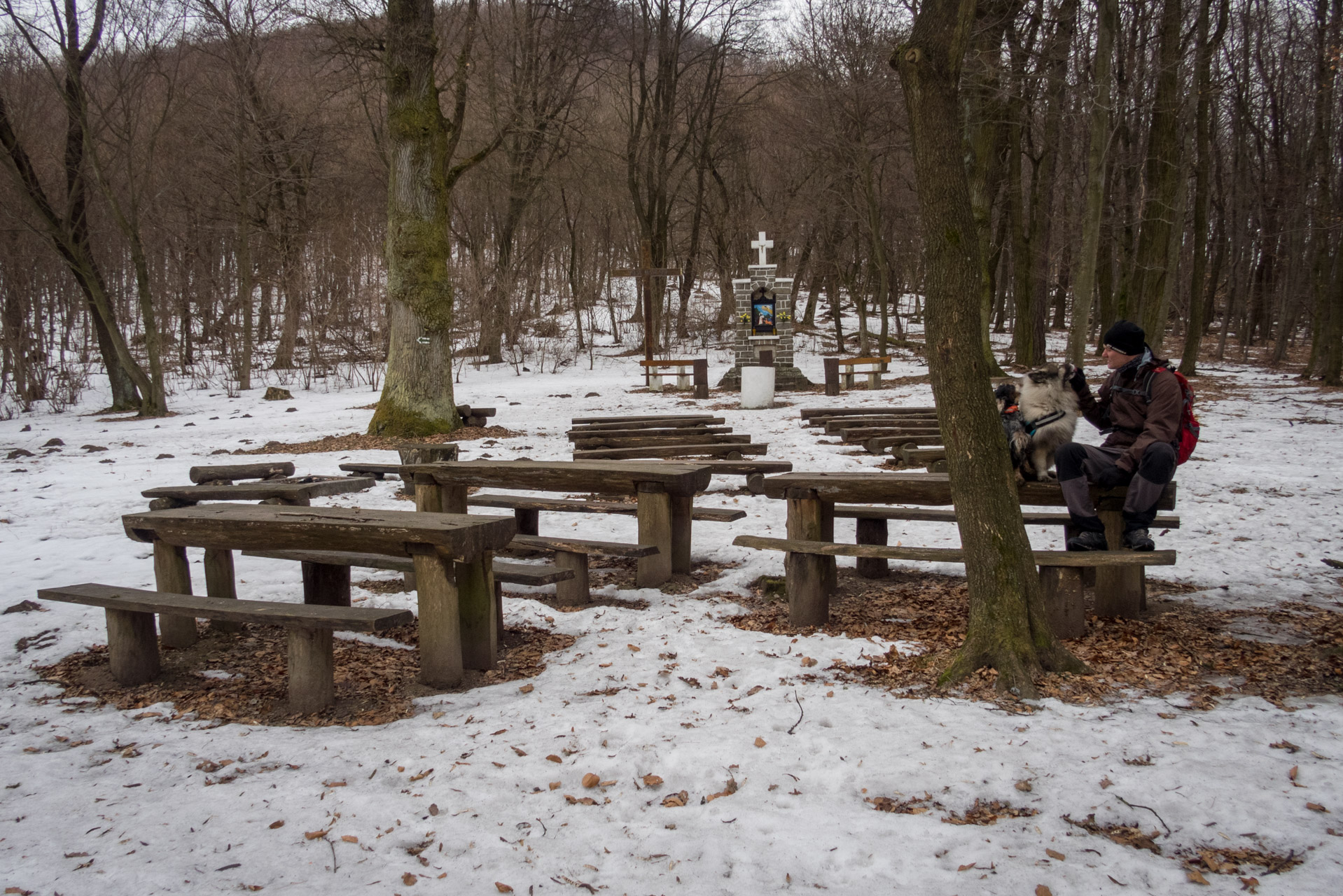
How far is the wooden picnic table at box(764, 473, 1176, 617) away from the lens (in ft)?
16.9

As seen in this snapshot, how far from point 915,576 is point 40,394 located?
19844 millimetres

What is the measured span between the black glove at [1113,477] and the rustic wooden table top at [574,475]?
2.36 metres

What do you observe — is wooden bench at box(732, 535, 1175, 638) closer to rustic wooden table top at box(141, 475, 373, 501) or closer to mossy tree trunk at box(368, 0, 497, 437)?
rustic wooden table top at box(141, 475, 373, 501)

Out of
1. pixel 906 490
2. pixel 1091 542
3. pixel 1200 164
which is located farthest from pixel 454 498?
pixel 1200 164

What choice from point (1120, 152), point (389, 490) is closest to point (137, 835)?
point (389, 490)

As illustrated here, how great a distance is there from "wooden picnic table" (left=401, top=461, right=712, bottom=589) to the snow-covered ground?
2.09 ft

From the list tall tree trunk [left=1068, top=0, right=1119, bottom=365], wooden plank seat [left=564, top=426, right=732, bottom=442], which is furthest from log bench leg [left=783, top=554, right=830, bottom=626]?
tall tree trunk [left=1068, top=0, right=1119, bottom=365]

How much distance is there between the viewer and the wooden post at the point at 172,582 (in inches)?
199

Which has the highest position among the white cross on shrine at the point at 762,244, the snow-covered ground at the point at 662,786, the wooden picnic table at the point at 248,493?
the white cross on shrine at the point at 762,244

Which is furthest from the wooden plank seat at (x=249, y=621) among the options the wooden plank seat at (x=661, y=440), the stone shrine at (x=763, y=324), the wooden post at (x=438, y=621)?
the stone shrine at (x=763, y=324)

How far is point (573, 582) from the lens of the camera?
5.87m

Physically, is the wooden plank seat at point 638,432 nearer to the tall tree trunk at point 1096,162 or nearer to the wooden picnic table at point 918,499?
the wooden picnic table at point 918,499

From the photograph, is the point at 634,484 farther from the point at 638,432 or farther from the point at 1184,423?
the point at 638,432

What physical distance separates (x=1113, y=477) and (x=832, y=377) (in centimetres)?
1341
